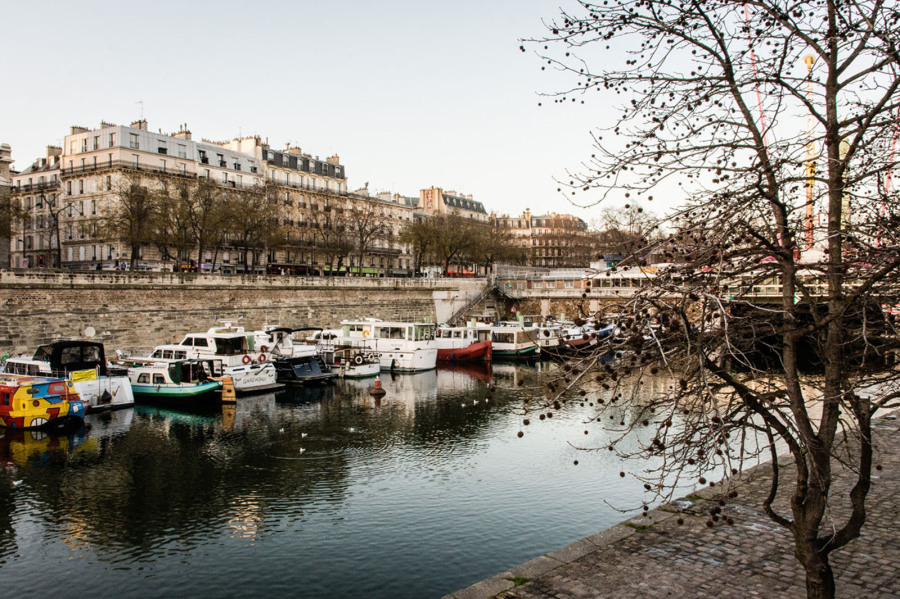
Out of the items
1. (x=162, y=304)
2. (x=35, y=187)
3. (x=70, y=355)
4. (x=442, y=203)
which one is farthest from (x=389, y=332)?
(x=442, y=203)

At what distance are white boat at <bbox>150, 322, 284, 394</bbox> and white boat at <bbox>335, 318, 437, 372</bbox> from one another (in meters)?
7.48

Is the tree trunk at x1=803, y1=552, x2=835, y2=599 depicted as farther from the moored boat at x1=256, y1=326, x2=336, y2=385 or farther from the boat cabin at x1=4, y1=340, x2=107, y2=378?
the moored boat at x1=256, y1=326, x2=336, y2=385

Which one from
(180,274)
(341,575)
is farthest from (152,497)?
(180,274)

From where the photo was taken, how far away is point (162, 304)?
1479 inches

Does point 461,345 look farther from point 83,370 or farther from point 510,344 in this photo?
point 83,370

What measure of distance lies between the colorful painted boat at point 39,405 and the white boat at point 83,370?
188 cm

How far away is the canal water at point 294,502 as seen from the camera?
40.3 feet

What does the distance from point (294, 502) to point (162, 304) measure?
24.9 m

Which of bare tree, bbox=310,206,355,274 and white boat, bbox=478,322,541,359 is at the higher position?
bare tree, bbox=310,206,355,274

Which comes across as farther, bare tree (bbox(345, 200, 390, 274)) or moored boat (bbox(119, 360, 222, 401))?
bare tree (bbox(345, 200, 390, 274))

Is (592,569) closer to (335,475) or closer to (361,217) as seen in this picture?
(335,475)

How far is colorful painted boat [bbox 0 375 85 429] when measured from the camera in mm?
22719

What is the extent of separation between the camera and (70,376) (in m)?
25.9

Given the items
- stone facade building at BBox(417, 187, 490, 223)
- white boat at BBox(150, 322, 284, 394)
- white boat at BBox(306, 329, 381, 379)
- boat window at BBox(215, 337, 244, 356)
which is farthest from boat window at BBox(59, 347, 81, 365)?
stone facade building at BBox(417, 187, 490, 223)
